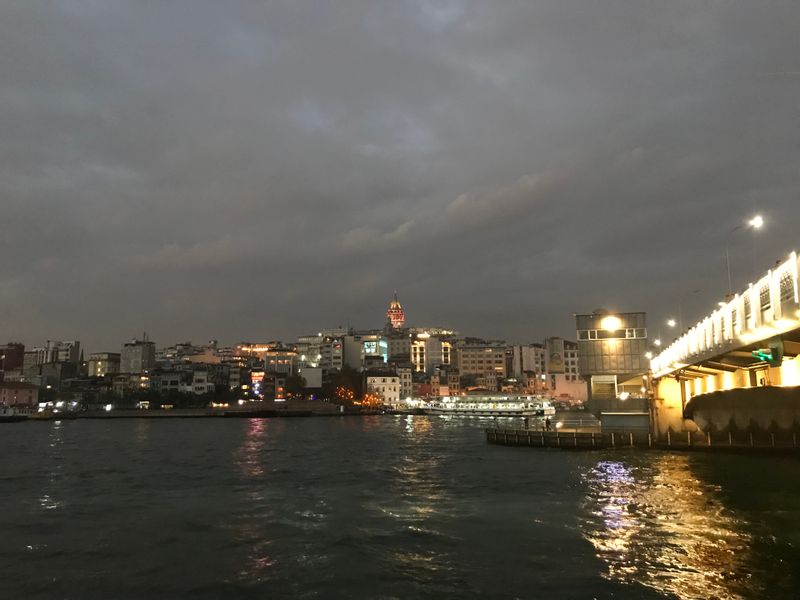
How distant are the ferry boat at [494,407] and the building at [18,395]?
102m

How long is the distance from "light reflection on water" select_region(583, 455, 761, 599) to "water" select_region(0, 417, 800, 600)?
8cm

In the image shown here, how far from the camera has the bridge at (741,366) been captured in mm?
18016

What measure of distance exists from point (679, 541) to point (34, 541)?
2201 centimetres

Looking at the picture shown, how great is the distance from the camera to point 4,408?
139250 mm

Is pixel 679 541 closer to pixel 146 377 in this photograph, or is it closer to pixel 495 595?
pixel 495 595

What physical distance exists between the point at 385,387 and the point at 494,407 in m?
44.0

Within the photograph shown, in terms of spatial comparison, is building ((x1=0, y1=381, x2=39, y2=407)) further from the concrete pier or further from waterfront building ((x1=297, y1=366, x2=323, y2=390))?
the concrete pier

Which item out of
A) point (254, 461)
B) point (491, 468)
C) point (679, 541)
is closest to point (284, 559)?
point (679, 541)

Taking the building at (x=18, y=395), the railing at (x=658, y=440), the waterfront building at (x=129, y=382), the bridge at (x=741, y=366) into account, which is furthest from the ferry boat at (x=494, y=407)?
the building at (x=18, y=395)

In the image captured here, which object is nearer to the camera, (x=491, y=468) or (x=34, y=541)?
(x=34, y=541)

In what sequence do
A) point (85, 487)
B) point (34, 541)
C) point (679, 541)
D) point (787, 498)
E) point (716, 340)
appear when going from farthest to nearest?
1. point (85, 487)
2. point (787, 498)
3. point (716, 340)
4. point (34, 541)
5. point (679, 541)

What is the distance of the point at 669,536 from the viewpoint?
2066cm

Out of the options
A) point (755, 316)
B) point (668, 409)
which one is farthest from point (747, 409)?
point (755, 316)

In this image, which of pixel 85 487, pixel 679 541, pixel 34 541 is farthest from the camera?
pixel 85 487
